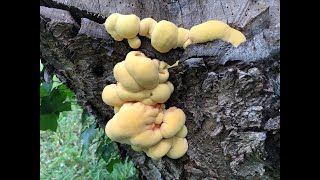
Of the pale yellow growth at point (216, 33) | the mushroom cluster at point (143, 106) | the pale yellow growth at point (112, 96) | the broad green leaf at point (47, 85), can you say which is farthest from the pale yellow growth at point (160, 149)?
the broad green leaf at point (47, 85)

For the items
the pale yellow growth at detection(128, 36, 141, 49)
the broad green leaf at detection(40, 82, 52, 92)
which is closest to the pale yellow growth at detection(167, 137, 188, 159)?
the pale yellow growth at detection(128, 36, 141, 49)

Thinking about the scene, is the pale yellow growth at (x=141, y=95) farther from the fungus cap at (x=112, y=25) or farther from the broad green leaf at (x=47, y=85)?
the broad green leaf at (x=47, y=85)

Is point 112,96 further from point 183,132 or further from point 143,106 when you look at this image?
point 183,132

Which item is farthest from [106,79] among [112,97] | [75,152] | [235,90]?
[75,152]

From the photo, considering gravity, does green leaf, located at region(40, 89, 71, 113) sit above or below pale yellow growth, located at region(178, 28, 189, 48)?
below

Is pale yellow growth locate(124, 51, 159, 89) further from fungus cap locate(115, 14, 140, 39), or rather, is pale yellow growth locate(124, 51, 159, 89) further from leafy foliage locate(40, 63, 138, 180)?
leafy foliage locate(40, 63, 138, 180)
